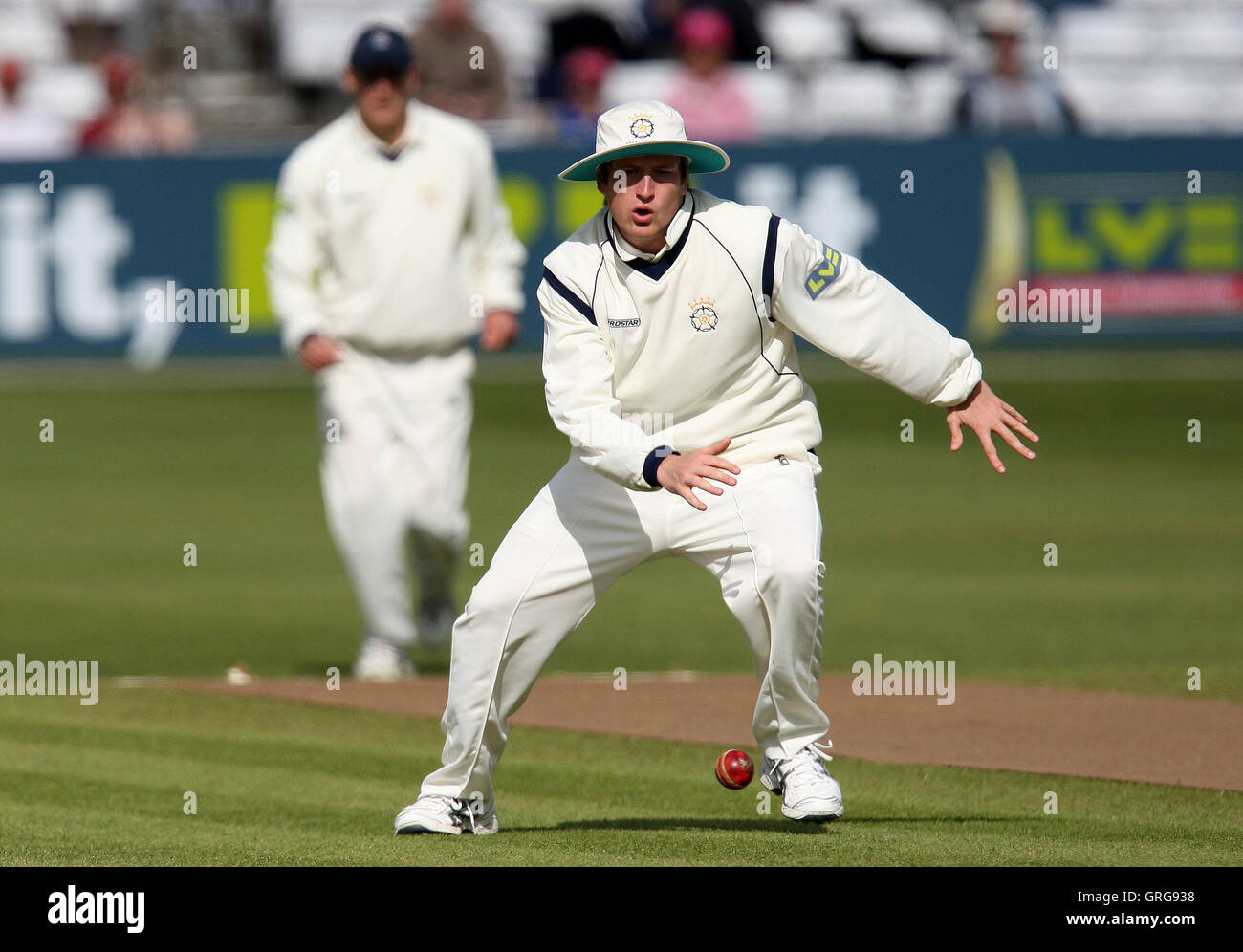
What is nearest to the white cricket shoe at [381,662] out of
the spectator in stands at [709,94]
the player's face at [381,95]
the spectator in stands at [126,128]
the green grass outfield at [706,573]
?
the green grass outfield at [706,573]

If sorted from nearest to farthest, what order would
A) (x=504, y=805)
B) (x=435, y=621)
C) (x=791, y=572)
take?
(x=791, y=572) < (x=504, y=805) < (x=435, y=621)

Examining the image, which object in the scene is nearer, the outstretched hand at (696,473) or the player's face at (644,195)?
the outstretched hand at (696,473)

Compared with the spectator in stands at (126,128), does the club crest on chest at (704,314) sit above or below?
below

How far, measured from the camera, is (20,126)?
70.4ft

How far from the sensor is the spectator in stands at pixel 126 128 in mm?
20219

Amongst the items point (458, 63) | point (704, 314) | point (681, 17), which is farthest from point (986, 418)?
point (681, 17)

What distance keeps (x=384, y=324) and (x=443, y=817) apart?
395cm

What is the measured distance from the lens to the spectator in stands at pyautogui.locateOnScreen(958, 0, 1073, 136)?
20.5 m

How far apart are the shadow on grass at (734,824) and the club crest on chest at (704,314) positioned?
5.36 feet

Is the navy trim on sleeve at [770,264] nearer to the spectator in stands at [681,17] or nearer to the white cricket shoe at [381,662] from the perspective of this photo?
the white cricket shoe at [381,662]

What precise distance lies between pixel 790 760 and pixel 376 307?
4.11m

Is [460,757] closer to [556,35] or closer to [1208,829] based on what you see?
[1208,829]

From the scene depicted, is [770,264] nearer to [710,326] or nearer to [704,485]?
[710,326]

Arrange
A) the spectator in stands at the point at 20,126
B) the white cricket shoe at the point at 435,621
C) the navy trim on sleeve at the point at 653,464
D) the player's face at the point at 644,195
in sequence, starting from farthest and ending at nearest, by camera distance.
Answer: the spectator in stands at the point at 20,126, the white cricket shoe at the point at 435,621, the player's face at the point at 644,195, the navy trim on sleeve at the point at 653,464
